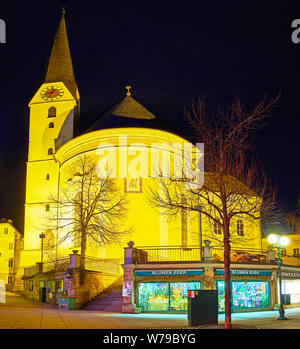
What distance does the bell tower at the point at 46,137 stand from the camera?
1855 inches

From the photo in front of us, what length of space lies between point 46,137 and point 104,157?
16.3 m

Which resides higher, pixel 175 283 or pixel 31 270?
pixel 31 270

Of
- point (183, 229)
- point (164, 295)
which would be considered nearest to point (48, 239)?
point (183, 229)

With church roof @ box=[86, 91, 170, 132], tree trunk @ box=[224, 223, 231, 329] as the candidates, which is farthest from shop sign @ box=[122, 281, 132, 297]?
church roof @ box=[86, 91, 170, 132]

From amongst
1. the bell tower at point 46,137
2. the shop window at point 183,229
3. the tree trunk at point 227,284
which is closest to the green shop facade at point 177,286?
the tree trunk at point 227,284

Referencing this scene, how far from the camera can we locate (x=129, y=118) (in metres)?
37.9

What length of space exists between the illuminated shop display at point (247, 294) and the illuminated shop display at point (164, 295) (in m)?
1.65

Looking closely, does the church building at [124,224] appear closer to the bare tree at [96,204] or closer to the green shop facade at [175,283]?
the green shop facade at [175,283]

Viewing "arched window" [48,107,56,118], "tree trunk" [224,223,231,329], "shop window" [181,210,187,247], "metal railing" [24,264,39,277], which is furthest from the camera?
"arched window" [48,107,56,118]

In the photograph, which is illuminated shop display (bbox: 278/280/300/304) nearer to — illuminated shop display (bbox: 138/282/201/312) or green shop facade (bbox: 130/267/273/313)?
green shop facade (bbox: 130/267/273/313)

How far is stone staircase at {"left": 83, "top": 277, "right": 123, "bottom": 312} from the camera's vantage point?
25711 mm

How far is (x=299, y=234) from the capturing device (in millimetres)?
54062

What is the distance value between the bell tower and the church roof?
10.4 meters

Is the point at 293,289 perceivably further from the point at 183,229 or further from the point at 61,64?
the point at 61,64
